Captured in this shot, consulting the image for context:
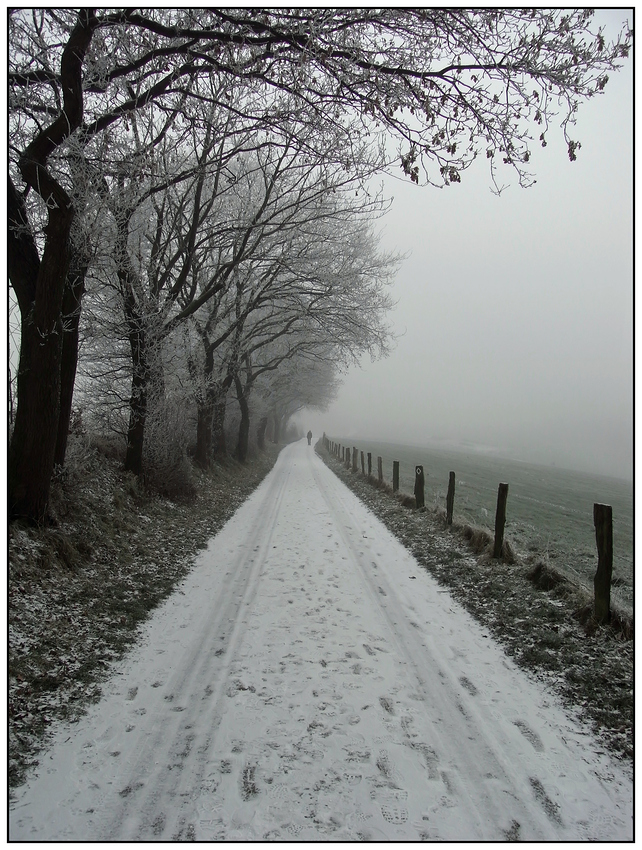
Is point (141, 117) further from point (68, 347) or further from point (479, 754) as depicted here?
point (479, 754)

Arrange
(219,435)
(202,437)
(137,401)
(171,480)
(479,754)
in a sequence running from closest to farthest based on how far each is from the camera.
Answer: (479,754) → (137,401) → (171,480) → (202,437) → (219,435)

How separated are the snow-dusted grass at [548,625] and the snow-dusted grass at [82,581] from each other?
13.4ft

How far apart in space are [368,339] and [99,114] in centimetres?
986

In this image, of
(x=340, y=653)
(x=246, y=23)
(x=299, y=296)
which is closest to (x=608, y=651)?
(x=340, y=653)

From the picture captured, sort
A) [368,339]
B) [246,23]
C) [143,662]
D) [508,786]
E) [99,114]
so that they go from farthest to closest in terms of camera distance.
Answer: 1. [368,339]
2. [99,114]
3. [246,23]
4. [143,662]
5. [508,786]

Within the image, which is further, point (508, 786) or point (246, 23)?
point (246, 23)

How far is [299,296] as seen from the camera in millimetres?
15766

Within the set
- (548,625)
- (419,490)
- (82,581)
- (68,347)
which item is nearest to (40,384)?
(68,347)

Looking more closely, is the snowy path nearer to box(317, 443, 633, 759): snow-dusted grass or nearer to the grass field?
box(317, 443, 633, 759): snow-dusted grass

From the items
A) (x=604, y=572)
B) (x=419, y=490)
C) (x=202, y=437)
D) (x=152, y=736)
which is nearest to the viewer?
(x=152, y=736)

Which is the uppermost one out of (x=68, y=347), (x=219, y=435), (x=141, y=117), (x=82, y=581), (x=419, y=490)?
(x=141, y=117)

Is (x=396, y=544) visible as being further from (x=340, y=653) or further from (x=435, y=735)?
(x=435, y=735)

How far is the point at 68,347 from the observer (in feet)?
25.7

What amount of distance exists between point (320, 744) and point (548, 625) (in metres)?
3.33
